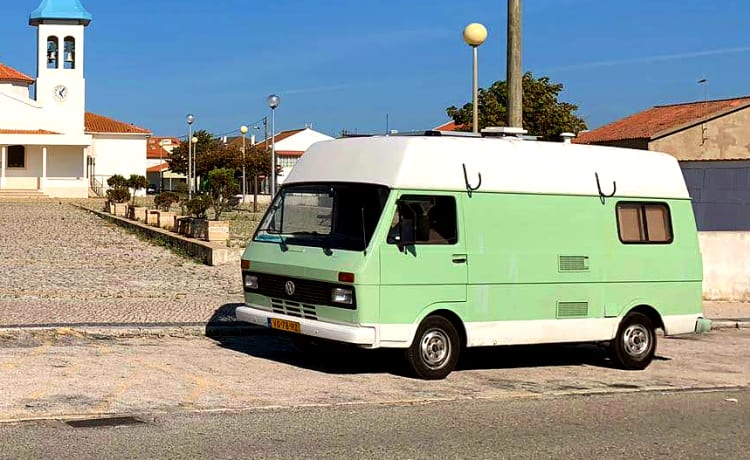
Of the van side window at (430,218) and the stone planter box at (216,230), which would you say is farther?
the stone planter box at (216,230)

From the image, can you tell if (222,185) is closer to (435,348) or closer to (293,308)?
(293,308)

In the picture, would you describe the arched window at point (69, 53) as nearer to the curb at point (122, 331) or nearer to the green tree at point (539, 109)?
the green tree at point (539, 109)

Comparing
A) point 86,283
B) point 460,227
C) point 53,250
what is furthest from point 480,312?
point 53,250

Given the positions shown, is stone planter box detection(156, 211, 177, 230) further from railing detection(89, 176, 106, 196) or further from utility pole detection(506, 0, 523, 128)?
railing detection(89, 176, 106, 196)

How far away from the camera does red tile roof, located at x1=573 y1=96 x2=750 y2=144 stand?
37.6 meters

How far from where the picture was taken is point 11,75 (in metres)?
71.6

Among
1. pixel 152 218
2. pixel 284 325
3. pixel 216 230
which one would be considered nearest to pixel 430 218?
pixel 284 325

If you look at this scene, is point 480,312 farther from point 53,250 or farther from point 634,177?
point 53,250

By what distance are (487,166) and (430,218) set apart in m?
0.97

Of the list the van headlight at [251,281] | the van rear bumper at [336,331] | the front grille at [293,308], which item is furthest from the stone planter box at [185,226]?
the van rear bumper at [336,331]

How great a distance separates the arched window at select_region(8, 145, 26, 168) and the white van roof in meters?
55.9

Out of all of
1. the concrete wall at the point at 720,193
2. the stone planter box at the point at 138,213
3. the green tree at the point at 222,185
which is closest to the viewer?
the concrete wall at the point at 720,193

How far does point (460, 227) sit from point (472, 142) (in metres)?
0.99

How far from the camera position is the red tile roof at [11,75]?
71056 mm
